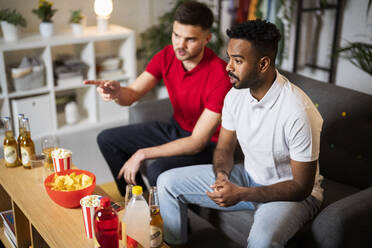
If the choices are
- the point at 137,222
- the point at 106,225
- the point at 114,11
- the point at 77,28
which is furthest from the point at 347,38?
the point at 106,225

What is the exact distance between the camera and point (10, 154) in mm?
1826

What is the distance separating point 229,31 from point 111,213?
814 millimetres

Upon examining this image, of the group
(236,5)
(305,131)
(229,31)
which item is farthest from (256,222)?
(236,5)

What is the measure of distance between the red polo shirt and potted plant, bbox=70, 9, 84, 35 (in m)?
1.21

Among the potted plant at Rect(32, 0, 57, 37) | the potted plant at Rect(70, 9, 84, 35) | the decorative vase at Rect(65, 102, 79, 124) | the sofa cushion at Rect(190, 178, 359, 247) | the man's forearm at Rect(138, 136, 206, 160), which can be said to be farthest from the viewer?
the decorative vase at Rect(65, 102, 79, 124)

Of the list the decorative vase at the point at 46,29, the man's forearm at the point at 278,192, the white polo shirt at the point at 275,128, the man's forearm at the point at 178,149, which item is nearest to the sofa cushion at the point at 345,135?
the white polo shirt at the point at 275,128

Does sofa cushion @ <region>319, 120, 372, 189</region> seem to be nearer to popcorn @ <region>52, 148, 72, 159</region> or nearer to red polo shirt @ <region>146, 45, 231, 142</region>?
red polo shirt @ <region>146, 45, 231, 142</region>

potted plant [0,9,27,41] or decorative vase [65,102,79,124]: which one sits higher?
potted plant [0,9,27,41]

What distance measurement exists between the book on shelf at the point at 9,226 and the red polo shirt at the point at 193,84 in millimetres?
940

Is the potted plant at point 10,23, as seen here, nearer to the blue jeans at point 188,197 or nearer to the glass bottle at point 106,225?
the blue jeans at point 188,197

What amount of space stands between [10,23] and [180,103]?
61.5 inches

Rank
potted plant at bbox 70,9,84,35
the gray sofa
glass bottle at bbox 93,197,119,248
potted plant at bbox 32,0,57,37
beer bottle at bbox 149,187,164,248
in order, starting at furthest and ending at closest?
potted plant at bbox 70,9,84,35 < potted plant at bbox 32,0,57,37 < the gray sofa < beer bottle at bbox 149,187,164,248 < glass bottle at bbox 93,197,119,248

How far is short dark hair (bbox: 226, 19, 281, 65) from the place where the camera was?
1545mm

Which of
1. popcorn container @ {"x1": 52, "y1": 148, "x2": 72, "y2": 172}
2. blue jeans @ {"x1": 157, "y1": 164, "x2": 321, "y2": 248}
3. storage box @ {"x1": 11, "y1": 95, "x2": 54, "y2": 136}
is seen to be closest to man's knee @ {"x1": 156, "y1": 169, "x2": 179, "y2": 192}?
blue jeans @ {"x1": 157, "y1": 164, "x2": 321, "y2": 248}
